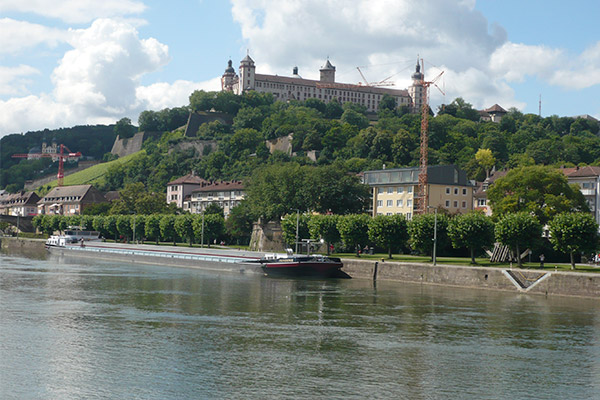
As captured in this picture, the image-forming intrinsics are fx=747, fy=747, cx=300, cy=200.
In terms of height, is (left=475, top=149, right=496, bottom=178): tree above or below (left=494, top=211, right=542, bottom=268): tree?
above

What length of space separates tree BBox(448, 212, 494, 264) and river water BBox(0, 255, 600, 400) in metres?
9.15

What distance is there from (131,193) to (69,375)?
113631mm

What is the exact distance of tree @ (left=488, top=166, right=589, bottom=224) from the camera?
71.8 metres

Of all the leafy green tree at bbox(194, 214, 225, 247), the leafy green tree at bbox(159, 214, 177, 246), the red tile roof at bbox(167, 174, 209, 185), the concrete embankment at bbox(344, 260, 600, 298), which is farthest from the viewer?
the red tile roof at bbox(167, 174, 209, 185)

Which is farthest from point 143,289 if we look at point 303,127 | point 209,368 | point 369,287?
point 303,127

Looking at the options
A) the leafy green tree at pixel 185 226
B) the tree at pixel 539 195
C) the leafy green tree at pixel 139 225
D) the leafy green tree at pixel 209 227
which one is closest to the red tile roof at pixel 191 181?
the leafy green tree at pixel 139 225

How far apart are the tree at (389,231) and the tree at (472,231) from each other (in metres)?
6.89

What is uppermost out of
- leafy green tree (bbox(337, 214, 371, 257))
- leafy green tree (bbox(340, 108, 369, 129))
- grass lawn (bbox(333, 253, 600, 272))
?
leafy green tree (bbox(340, 108, 369, 129))

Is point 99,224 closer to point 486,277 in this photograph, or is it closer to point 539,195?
point 539,195

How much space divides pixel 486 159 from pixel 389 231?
8073cm

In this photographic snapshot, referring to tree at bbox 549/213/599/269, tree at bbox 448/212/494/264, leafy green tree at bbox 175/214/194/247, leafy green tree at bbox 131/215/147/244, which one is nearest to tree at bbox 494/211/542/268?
tree at bbox 549/213/599/269

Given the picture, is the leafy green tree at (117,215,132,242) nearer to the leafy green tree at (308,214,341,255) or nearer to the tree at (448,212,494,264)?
the leafy green tree at (308,214,341,255)

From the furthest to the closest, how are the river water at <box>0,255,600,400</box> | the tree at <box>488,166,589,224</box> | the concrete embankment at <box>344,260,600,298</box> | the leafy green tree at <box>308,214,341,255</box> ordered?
the leafy green tree at <box>308,214,341,255</box> < the tree at <box>488,166,589,224</box> < the concrete embankment at <box>344,260,600,298</box> < the river water at <box>0,255,600,400</box>

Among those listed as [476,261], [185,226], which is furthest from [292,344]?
[185,226]
